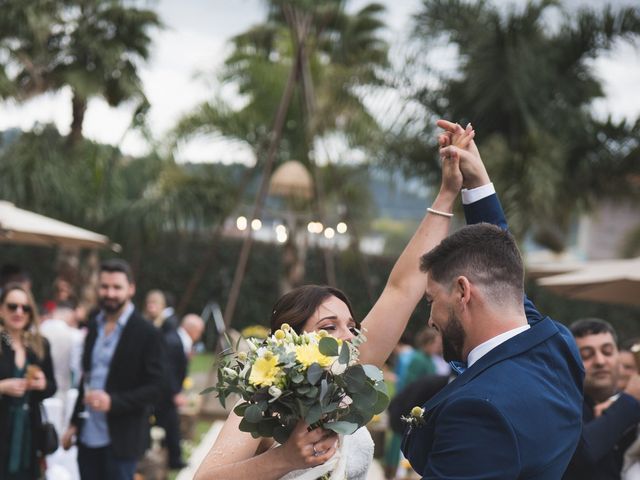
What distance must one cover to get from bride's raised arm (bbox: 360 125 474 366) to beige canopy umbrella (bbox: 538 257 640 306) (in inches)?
205

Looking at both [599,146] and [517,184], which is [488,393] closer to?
[517,184]

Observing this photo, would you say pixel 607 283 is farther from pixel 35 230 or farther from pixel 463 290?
pixel 463 290

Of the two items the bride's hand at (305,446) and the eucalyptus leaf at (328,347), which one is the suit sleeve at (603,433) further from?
the eucalyptus leaf at (328,347)

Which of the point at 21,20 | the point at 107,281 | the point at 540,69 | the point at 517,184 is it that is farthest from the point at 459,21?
the point at 107,281

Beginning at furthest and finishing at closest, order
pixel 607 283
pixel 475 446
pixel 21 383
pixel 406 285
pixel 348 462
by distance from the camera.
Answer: pixel 607 283, pixel 21 383, pixel 406 285, pixel 348 462, pixel 475 446

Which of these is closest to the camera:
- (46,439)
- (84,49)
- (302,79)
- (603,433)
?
(603,433)

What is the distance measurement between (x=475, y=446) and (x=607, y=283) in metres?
6.69

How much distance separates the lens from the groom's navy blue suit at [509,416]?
2.41 metres

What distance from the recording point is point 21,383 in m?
6.44

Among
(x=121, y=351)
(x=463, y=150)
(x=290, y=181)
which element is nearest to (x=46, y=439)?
(x=121, y=351)

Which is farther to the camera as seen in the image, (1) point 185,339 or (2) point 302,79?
(2) point 302,79

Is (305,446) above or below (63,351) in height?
above

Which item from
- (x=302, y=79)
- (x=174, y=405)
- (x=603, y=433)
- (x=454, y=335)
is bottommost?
(x=174, y=405)

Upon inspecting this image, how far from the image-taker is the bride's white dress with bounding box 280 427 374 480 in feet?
9.64
